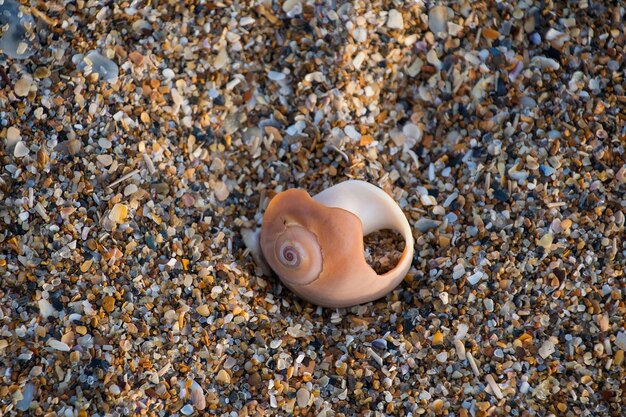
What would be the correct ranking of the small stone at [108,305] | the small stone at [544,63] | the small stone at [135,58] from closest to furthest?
the small stone at [108,305] < the small stone at [135,58] < the small stone at [544,63]

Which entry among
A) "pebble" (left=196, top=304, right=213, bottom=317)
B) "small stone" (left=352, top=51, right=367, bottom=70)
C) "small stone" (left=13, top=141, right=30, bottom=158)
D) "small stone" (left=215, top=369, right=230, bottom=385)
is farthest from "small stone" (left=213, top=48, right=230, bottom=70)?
"small stone" (left=215, top=369, right=230, bottom=385)

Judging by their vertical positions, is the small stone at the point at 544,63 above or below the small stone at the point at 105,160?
above

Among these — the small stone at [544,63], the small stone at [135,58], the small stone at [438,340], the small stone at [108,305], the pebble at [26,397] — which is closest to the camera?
the pebble at [26,397]

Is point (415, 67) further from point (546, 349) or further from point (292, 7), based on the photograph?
point (546, 349)

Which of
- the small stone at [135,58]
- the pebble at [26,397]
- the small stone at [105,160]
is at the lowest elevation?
the pebble at [26,397]

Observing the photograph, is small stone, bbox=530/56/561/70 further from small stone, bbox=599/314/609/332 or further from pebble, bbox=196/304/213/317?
pebble, bbox=196/304/213/317

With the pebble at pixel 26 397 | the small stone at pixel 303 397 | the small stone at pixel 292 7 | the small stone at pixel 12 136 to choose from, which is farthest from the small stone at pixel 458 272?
the small stone at pixel 12 136

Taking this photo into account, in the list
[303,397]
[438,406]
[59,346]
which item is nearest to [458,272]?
[438,406]

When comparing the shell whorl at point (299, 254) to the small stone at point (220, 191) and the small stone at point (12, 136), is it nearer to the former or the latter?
the small stone at point (220, 191)
